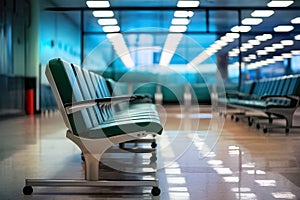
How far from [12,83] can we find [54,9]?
3.08 meters

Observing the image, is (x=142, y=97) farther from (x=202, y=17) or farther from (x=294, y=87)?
(x=202, y=17)

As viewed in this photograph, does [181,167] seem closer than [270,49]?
Yes

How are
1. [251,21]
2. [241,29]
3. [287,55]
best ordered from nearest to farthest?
[251,21], [241,29], [287,55]

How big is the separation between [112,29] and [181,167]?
956 cm

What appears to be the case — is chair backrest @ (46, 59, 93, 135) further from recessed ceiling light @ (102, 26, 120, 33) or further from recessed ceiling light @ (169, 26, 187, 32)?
recessed ceiling light @ (169, 26, 187, 32)

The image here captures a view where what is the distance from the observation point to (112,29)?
1211 centimetres

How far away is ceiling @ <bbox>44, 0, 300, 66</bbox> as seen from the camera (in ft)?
34.2

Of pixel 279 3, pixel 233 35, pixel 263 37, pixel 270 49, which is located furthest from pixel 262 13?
pixel 270 49

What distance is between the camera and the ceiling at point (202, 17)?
10438 mm

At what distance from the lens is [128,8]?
10727 millimetres

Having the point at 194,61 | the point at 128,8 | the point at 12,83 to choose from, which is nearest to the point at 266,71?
the point at 194,61

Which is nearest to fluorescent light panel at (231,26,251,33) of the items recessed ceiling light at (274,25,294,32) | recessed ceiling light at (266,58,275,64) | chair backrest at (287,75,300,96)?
recessed ceiling light at (274,25,294,32)

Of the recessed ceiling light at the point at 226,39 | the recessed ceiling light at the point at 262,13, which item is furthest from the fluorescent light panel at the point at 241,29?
the recessed ceiling light at the point at 262,13

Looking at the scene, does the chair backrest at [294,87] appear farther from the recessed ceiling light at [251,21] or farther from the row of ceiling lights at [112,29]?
the recessed ceiling light at [251,21]
